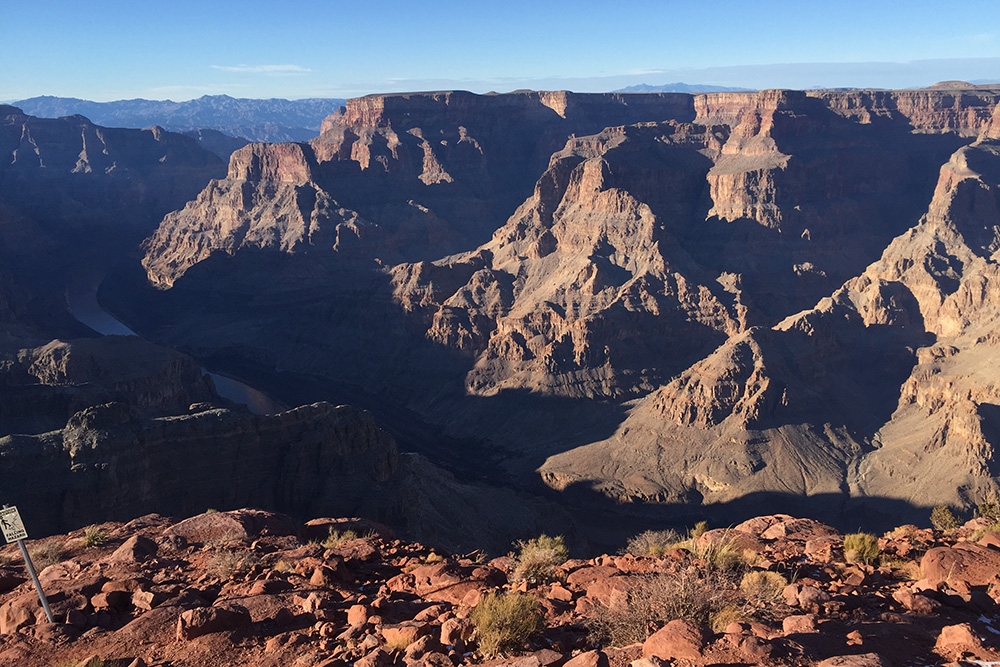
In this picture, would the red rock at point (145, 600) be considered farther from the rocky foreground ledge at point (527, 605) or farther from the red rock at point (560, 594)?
the red rock at point (560, 594)

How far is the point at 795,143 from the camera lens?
158000 mm

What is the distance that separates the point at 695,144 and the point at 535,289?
6315 centimetres

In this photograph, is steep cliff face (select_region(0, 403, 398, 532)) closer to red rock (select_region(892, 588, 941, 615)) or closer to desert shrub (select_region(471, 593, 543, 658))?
desert shrub (select_region(471, 593, 543, 658))

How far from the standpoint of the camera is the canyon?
5991 cm

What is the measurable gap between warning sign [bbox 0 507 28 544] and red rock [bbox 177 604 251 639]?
5033 millimetres

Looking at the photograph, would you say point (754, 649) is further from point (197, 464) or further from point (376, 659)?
point (197, 464)

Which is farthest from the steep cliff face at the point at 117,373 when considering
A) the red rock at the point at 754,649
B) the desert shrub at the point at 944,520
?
the red rock at the point at 754,649

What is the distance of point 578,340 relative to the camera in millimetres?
104875

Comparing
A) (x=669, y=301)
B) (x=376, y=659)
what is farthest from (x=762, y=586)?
(x=669, y=301)

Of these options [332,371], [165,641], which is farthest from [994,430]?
[332,371]

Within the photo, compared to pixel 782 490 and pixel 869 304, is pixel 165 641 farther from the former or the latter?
pixel 869 304

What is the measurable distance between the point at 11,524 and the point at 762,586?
17411 mm

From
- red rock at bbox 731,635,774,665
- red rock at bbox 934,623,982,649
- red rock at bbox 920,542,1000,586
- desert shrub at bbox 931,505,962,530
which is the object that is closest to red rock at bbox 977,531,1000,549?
red rock at bbox 920,542,1000,586

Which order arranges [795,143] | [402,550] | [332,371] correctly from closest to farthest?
[402,550] < [332,371] < [795,143]
